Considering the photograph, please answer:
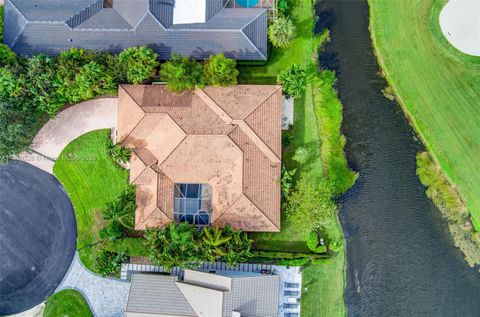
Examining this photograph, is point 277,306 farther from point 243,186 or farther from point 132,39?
point 132,39

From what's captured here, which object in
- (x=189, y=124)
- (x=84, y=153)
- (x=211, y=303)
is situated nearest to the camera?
(x=211, y=303)

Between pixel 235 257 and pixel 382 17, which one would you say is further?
pixel 382 17

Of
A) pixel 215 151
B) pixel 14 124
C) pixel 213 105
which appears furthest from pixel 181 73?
pixel 14 124

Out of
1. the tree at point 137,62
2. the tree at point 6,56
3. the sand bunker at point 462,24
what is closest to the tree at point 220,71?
the tree at point 137,62

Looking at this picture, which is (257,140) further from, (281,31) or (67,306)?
(67,306)

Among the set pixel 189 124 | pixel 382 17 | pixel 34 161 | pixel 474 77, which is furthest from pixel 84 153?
pixel 474 77

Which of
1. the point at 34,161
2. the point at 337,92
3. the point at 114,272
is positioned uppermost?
the point at 337,92

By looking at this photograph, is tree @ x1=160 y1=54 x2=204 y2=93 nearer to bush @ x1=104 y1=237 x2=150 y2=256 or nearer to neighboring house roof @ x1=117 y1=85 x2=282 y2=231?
neighboring house roof @ x1=117 y1=85 x2=282 y2=231

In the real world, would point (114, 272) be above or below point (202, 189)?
→ below
